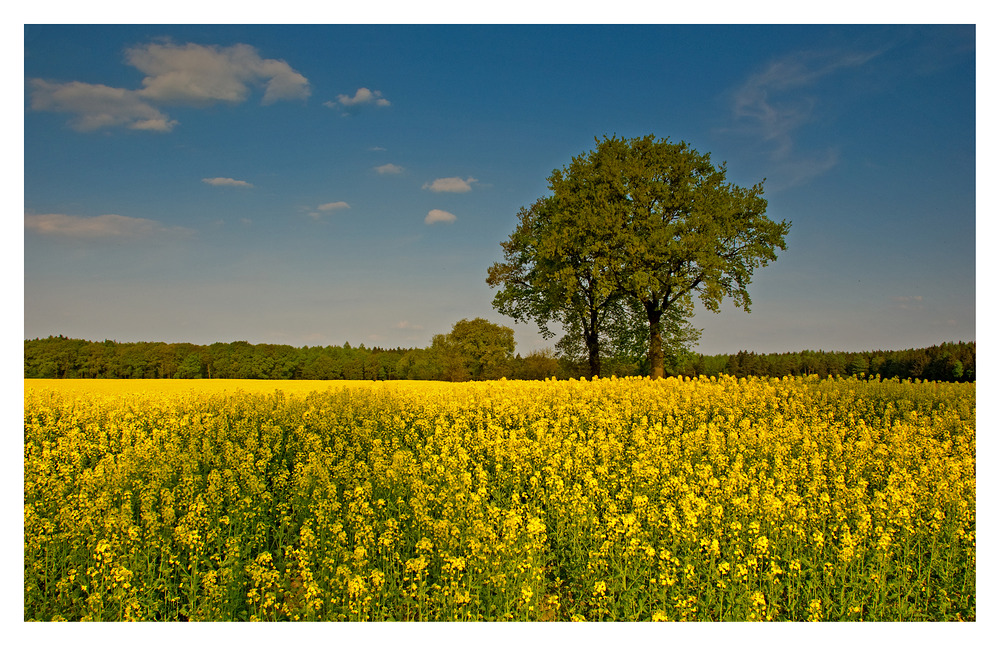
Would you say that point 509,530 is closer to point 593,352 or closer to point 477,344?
point 593,352

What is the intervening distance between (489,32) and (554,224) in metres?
17.4

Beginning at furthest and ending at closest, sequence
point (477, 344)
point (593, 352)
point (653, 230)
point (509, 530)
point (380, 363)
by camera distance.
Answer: point (477, 344) < point (380, 363) < point (593, 352) < point (653, 230) < point (509, 530)

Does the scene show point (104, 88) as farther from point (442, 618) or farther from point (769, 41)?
point (769, 41)

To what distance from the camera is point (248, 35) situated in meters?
6.75

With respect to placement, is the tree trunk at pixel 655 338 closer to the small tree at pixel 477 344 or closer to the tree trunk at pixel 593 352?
the tree trunk at pixel 593 352

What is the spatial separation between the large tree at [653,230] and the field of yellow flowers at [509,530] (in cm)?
1193

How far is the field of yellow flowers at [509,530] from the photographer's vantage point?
15.7ft

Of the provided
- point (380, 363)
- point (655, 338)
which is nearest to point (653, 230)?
point (655, 338)

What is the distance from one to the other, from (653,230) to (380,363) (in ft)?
45.8

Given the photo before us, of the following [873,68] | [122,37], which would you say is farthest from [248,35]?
[873,68]

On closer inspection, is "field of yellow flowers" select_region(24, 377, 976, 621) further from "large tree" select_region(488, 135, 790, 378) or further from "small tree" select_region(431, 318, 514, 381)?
"small tree" select_region(431, 318, 514, 381)

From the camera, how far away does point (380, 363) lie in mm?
28297

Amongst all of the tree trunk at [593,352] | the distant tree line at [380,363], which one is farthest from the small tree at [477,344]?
the tree trunk at [593,352]

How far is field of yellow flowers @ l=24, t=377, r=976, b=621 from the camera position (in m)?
4.78
